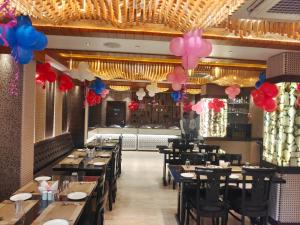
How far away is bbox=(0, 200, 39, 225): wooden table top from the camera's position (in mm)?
2865

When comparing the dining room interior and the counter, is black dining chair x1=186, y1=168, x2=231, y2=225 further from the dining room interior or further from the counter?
the counter

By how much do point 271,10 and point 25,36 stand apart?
2.14 m

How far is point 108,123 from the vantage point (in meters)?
17.6

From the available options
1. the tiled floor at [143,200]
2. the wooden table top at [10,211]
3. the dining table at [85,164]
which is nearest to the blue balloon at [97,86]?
the dining table at [85,164]

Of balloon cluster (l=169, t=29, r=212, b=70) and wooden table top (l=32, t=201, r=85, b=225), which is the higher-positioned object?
balloon cluster (l=169, t=29, r=212, b=70)

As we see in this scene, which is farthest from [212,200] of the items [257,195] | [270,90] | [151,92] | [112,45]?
[151,92]

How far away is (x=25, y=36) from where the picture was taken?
2768 millimetres

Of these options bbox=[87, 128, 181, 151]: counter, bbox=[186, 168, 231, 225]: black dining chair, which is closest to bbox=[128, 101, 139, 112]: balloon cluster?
bbox=[87, 128, 181, 151]: counter

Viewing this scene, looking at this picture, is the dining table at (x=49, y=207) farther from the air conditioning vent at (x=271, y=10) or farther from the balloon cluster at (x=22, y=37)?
the air conditioning vent at (x=271, y=10)

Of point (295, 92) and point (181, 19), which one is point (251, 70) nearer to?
point (295, 92)

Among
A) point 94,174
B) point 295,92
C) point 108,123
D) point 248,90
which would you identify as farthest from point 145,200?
point 108,123

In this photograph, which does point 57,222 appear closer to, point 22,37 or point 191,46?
point 22,37

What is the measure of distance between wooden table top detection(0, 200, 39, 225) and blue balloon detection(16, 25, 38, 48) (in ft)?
5.10

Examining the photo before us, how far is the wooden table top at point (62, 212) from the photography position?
9.75 feet
